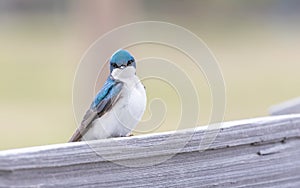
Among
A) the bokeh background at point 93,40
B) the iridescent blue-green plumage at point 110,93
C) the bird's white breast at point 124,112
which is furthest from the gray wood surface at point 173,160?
the bokeh background at point 93,40

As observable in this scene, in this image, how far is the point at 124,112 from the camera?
7.37ft

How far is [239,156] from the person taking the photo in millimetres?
1875


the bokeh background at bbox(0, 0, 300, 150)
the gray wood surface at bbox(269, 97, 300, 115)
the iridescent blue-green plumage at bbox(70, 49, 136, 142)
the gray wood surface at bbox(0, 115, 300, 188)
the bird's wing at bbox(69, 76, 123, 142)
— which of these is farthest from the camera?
the bokeh background at bbox(0, 0, 300, 150)

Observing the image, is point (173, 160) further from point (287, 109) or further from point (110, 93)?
point (287, 109)

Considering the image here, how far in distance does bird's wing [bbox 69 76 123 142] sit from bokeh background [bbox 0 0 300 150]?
494 centimetres

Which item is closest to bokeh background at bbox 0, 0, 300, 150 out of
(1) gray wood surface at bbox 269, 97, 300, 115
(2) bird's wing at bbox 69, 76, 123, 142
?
(1) gray wood surface at bbox 269, 97, 300, 115

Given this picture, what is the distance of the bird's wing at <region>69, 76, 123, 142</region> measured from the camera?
2047 millimetres

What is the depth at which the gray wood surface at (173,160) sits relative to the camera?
5.07ft

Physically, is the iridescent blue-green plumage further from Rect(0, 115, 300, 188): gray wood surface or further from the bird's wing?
Rect(0, 115, 300, 188): gray wood surface

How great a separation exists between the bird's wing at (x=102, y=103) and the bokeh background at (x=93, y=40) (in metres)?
4.94

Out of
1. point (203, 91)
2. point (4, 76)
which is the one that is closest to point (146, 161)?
point (203, 91)

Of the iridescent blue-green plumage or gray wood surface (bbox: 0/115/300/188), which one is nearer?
gray wood surface (bbox: 0/115/300/188)

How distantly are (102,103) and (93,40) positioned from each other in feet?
25.3

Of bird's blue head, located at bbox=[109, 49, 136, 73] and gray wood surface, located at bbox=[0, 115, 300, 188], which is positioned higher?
bird's blue head, located at bbox=[109, 49, 136, 73]
